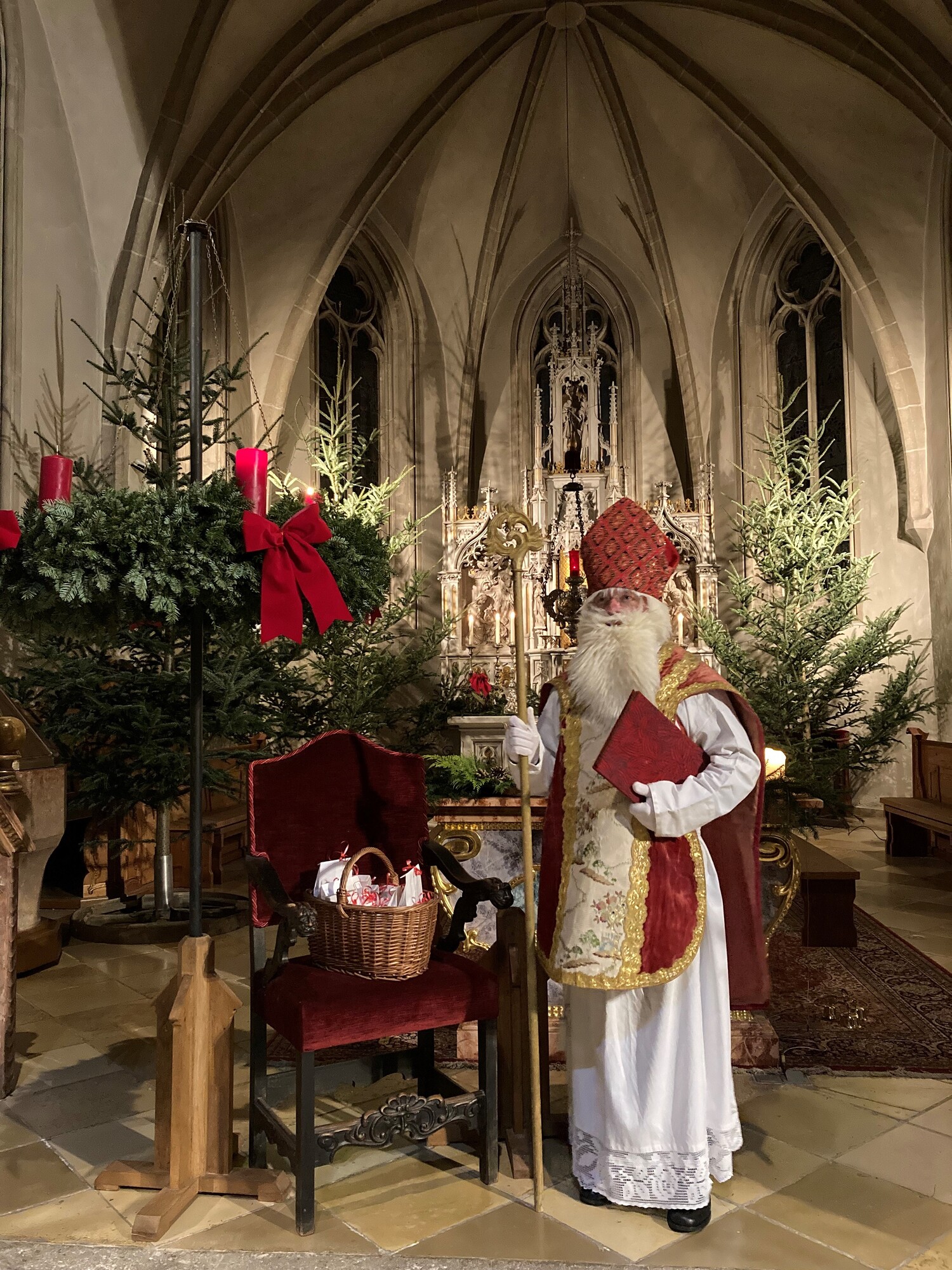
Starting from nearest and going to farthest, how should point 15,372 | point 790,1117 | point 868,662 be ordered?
point 790,1117
point 15,372
point 868,662

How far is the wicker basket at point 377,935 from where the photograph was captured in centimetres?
270

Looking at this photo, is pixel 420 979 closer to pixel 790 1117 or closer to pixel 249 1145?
pixel 249 1145

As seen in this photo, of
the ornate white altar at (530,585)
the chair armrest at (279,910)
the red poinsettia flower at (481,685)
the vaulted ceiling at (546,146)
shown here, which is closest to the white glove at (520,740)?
the chair armrest at (279,910)

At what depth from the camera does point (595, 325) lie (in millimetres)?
13500

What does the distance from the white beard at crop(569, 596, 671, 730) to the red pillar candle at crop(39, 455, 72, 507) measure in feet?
4.70

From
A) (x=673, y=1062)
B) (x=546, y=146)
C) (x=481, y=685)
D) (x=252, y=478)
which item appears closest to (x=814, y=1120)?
(x=673, y=1062)

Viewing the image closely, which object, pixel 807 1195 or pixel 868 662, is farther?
pixel 868 662

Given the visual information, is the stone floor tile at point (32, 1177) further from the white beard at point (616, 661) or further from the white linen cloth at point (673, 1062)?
the white beard at point (616, 661)

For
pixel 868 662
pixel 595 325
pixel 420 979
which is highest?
pixel 595 325

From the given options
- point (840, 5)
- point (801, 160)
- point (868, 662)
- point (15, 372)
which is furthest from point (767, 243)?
point (15, 372)

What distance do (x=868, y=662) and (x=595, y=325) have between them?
20.5 feet

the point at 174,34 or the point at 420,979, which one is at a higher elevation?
the point at 174,34

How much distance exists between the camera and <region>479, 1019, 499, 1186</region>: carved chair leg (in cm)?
282

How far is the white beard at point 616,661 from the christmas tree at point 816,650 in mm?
6403
